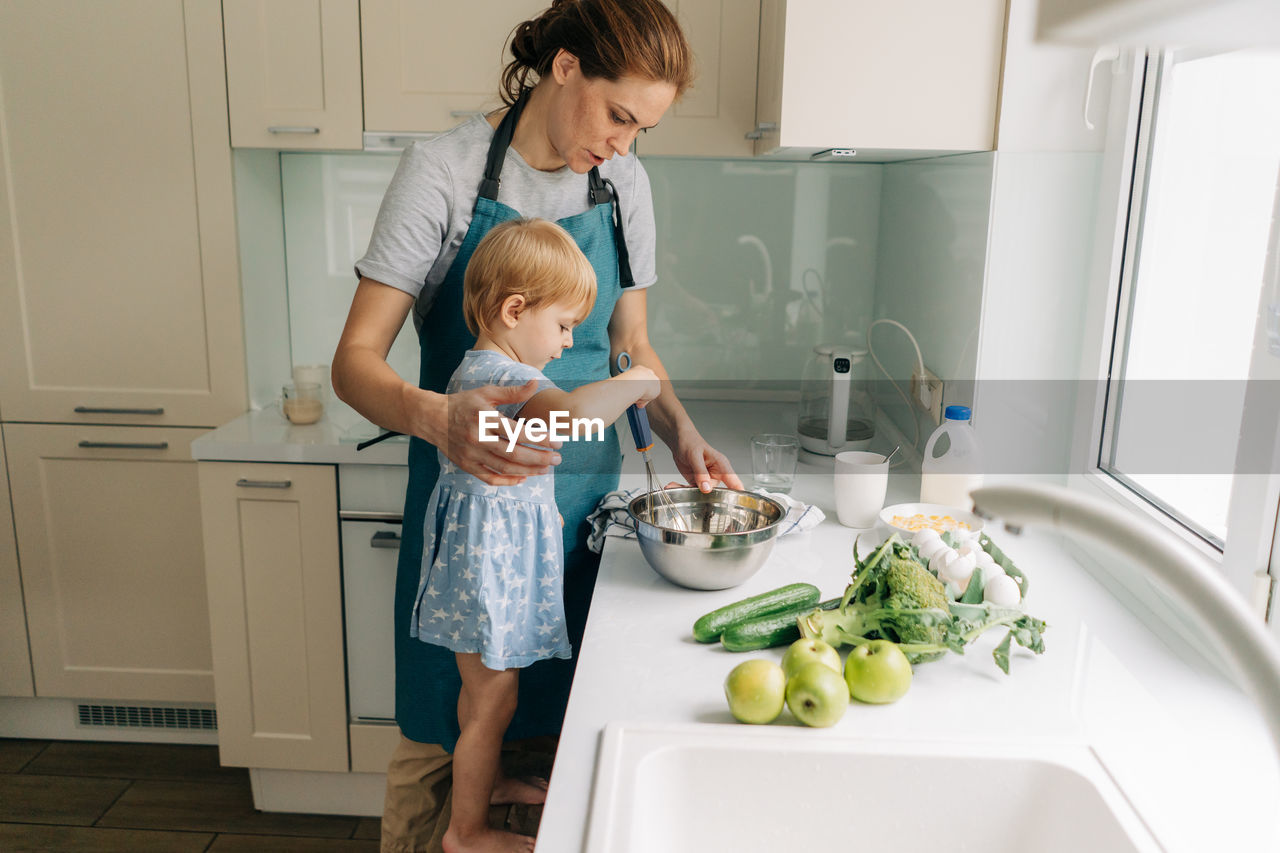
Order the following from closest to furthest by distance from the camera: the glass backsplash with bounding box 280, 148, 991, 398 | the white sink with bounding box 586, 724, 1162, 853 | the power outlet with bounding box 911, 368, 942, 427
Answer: the white sink with bounding box 586, 724, 1162, 853 < the power outlet with bounding box 911, 368, 942, 427 < the glass backsplash with bounding box 280, 148, 991, 398

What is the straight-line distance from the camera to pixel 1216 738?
995 mm

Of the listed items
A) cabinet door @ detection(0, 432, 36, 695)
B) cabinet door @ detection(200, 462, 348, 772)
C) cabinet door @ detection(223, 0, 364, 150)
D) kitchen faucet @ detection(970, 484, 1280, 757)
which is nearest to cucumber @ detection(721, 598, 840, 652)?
kitchen faucet @ detection(970, 484, 1280, 757)

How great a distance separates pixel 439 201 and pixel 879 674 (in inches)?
34.9

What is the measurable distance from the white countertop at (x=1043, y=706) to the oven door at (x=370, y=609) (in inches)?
35.4

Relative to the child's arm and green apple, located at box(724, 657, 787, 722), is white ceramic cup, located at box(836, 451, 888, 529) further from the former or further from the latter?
green apple, located at box(724, 657, 787, 722)

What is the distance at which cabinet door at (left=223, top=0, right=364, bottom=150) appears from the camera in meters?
2.04

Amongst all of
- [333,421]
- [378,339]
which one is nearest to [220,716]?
[333,421]

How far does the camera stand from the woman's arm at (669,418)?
152 centimetres

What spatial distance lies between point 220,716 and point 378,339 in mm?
1253

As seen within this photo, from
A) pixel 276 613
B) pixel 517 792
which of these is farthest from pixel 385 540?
pixel 517 792

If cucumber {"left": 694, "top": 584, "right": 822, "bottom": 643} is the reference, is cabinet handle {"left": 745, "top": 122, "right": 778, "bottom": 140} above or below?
above

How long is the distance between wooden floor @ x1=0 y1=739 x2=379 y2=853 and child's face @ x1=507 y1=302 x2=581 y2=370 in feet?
4.44

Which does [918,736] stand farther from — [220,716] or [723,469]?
[220,716]

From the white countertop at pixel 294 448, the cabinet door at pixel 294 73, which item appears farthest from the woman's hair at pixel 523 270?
the cabinet door at pixel 294 73
